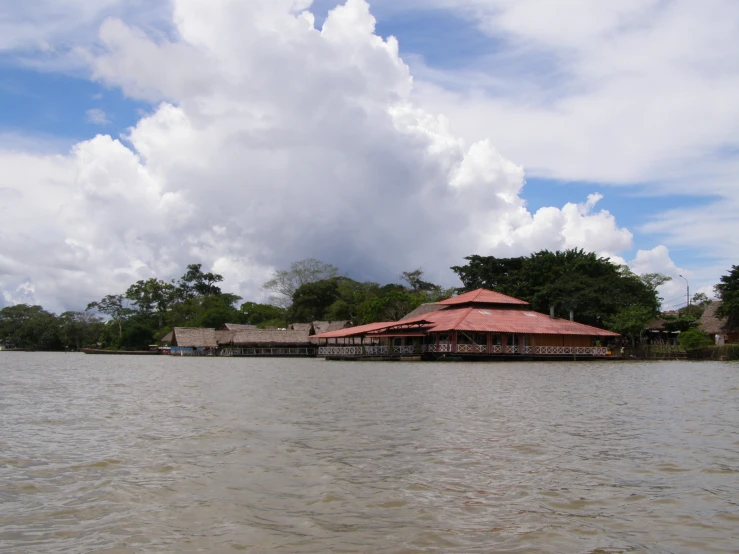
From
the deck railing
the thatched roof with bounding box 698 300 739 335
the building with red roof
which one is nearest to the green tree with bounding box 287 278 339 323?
the building with red roof

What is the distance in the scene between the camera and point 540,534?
492cm

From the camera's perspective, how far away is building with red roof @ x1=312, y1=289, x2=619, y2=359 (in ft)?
142

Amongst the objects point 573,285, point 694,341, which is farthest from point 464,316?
point 694,341

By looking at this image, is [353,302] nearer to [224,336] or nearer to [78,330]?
[224,336]

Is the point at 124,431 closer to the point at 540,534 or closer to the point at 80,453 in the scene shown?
the point at 80,453

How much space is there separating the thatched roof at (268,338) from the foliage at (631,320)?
29.0m

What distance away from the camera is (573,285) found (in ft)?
165

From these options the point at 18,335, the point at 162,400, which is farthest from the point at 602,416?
the point at 18,335

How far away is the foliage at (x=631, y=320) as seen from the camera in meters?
48.4

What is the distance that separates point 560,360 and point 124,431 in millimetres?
39492

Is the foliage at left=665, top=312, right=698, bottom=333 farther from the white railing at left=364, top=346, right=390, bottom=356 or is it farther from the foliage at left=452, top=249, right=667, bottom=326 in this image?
the white railing at left=364, top=346, right=390, bottom=356

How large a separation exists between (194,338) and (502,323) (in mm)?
37340

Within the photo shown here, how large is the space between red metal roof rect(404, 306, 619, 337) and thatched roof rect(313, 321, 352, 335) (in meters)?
17.7

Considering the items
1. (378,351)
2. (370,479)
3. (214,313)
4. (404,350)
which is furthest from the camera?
(214,313)
